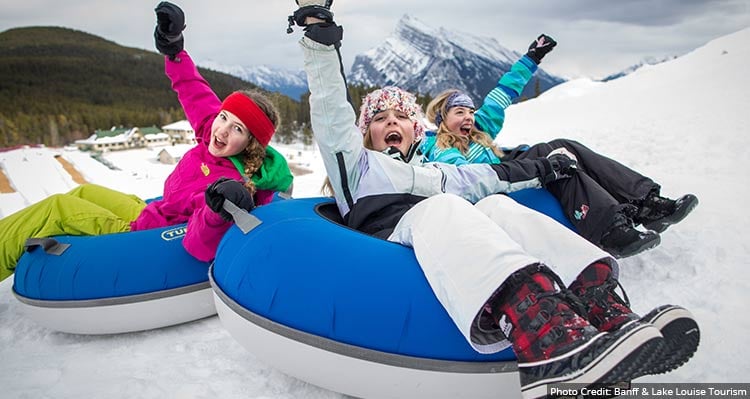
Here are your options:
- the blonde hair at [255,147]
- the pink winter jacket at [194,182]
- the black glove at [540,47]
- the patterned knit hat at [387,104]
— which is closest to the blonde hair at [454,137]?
the patterned knit hat at [387,104]

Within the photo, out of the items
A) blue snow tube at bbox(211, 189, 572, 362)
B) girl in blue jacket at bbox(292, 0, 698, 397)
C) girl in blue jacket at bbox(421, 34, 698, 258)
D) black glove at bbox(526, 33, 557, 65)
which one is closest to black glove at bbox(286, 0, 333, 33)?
Answer: girl in blue jacket at bbox(292, 0, 698, 397)

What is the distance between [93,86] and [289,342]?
82.3 m

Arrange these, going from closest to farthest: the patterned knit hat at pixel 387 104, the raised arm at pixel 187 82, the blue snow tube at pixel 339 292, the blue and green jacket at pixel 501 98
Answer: the blue snow tube at pixel 339 292 → the patterned knit hat at pixel 387 104 → the raised arm at pixel 187 82 → the blue and green jacket at pixel 501 98

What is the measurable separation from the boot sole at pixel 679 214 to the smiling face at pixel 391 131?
1.68 m

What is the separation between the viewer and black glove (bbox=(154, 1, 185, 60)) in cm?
267

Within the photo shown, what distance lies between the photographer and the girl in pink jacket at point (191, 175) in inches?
99.2

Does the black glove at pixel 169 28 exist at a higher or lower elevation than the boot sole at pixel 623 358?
higher

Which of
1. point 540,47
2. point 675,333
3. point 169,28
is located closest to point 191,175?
point 169,28

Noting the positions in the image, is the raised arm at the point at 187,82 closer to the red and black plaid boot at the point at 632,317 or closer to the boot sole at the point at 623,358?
the red and black plaid boot at the point at 632,317

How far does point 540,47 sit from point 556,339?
348cm

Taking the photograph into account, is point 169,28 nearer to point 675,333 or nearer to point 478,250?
point 478,250

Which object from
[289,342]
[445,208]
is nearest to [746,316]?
[445,208]

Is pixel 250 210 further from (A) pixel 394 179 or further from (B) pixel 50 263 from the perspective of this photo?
(B) pixel 50 263

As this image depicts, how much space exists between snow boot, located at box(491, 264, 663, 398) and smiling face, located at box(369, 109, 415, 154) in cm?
152
